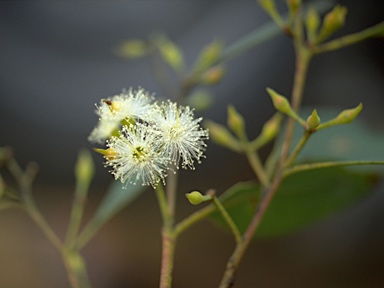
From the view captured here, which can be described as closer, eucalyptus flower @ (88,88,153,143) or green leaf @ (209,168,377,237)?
eucalyptus flower @ (88,88,153,143)

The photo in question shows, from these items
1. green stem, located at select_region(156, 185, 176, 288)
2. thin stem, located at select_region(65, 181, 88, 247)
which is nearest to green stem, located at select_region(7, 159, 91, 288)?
thin stem, located at select_region(65, 181, 88, 247)

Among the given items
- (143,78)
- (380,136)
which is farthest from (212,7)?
(380,136)

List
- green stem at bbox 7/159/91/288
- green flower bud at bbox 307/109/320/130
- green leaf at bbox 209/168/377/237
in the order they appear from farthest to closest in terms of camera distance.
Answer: green leaf at bbox 209/168/377/237 < green stem at bbox 7/159/91/288 < green flower bud at bbox 307/109/320/130

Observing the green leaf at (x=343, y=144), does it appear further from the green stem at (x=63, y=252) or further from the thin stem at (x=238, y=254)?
the green stem at (x=63, y=252)

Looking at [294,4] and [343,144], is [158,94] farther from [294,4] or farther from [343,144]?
[294,4]

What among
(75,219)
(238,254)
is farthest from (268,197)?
(75,219)

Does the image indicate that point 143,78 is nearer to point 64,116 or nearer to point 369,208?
point 64,116

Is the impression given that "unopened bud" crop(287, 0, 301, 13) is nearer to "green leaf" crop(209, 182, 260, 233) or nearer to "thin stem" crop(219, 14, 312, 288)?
"thin stem" crop(219, 14, 312, 288)

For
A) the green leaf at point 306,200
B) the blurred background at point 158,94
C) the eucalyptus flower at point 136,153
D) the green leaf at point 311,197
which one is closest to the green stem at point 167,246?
the eucalyptus flower at point 136,153
